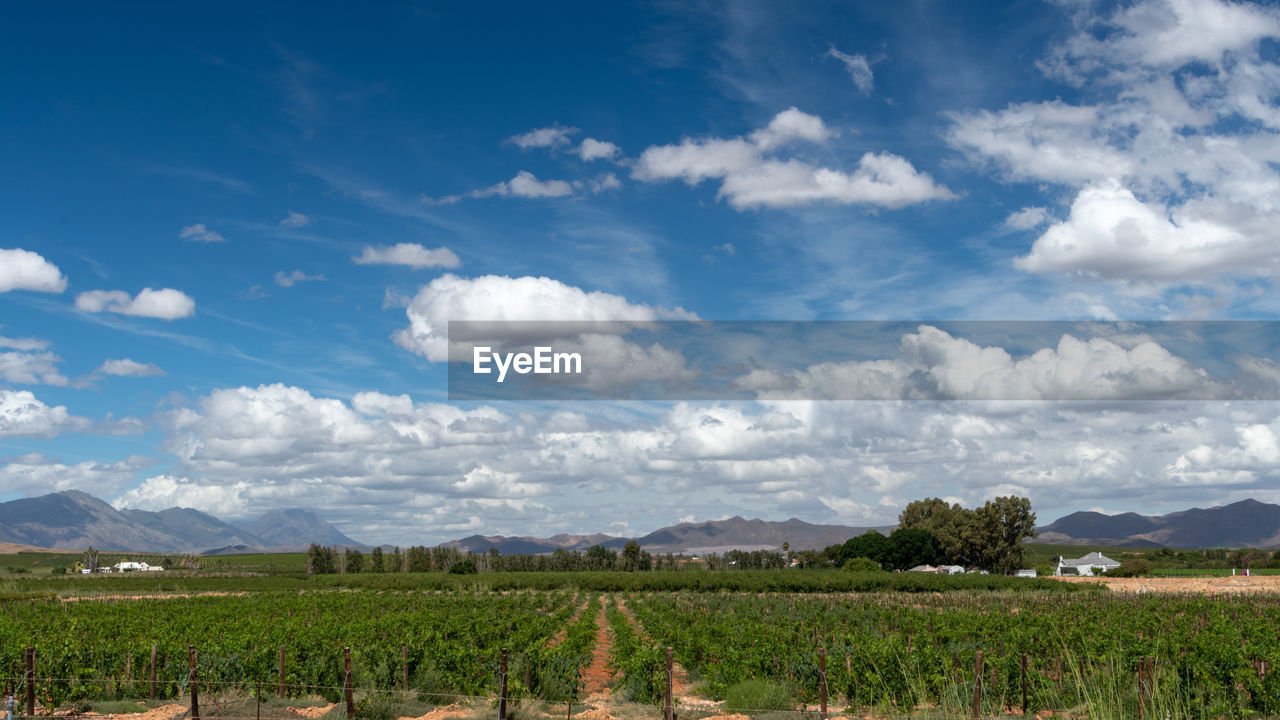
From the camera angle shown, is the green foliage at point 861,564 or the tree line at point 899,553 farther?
the tree line at point 899,553

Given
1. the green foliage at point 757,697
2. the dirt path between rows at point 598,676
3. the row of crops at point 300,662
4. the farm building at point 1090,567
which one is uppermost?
the row of crops at point 300,662

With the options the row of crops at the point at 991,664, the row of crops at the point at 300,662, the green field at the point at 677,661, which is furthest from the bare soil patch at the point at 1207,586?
the row of crops at the point at 300,662

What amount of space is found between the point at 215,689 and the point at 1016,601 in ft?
172

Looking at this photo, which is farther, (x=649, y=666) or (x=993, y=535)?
(x=993, y=535)

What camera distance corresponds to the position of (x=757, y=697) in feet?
63.9

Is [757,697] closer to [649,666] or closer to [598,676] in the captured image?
[649,666]

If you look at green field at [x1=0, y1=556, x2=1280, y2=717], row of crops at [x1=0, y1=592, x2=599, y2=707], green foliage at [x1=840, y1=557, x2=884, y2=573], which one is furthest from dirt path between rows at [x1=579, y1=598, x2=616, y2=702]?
green foliage at [x1=840, y1=557, x2=884, y2=573]

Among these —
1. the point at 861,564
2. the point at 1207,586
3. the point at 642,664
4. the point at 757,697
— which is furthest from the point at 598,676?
the point at 861,564

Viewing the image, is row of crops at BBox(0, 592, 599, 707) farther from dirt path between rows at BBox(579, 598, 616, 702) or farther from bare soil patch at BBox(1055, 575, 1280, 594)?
bare soil patch at BBox(1055, 575, 1280, 594)

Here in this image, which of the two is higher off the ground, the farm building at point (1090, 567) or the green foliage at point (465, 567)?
the green foliage at point (465, 567)

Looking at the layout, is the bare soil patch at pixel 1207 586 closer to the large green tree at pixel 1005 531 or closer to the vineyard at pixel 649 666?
the large green tree at pixel 1005 531

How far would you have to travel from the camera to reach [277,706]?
19438 mm

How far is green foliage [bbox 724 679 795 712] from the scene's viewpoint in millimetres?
19141

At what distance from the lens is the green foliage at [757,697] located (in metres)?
19.1
